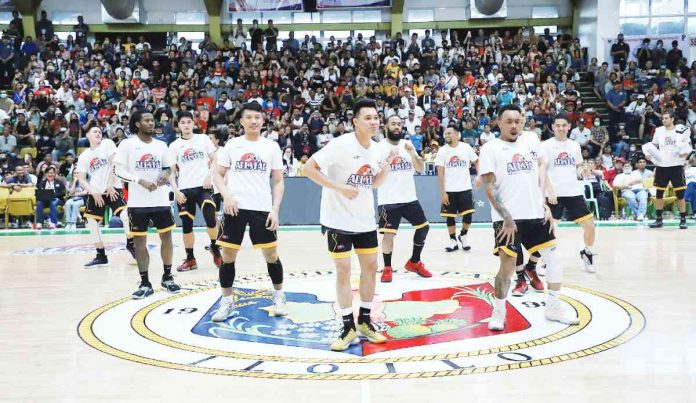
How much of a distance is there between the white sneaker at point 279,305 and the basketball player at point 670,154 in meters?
8.27

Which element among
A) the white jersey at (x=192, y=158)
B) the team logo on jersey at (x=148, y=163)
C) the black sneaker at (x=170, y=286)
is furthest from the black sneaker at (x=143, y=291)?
the white jersey at (x=192, y=158)

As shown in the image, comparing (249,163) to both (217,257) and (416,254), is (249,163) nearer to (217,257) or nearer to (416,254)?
(416,254)

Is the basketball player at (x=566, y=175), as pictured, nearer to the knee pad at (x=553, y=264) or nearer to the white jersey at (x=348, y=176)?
the knee pad at (x=553, y=264)

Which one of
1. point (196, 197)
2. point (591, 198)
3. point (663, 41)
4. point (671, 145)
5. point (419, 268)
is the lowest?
point (419, 268)

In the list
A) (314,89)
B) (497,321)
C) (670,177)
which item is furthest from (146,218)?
(314,89)

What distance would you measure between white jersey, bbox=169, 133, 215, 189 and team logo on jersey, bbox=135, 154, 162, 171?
46.4 inches

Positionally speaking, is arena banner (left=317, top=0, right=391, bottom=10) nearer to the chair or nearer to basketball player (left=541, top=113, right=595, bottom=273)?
the chair

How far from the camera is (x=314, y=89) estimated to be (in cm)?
1927

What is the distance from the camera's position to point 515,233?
17.1 ft

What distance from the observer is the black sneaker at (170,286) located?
674cm

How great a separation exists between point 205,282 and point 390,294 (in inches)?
84.4

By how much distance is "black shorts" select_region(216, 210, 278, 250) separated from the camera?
5586 mm

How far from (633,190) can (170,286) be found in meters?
10.4

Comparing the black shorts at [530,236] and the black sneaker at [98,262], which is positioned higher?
the black shorts at [530,236]
